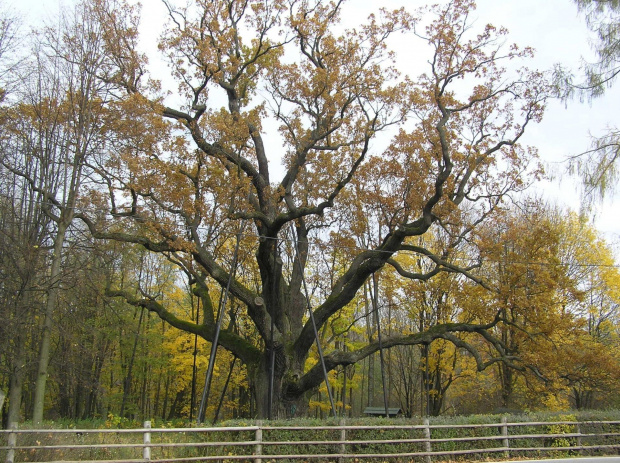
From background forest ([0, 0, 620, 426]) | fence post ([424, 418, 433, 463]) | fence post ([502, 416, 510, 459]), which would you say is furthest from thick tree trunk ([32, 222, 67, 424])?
fence post ([502, 416, 510, 459])

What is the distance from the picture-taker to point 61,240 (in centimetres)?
1430

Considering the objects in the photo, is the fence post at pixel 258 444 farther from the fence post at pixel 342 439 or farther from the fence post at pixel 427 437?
the fence post at pixel 427 437

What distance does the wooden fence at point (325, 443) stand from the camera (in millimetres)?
9289

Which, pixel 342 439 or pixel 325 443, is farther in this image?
pixel 342 439

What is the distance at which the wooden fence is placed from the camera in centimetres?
929

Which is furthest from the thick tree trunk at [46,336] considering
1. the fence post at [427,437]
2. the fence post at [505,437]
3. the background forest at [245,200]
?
the fence post at [505,437]

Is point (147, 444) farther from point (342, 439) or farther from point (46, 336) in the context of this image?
point (46, 336)

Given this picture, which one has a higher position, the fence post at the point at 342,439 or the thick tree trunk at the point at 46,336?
the thick tree trunk at the point at 46,336

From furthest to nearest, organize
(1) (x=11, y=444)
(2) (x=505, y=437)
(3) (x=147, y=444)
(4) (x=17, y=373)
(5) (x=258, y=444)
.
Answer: (4) (x=17, y=373)
(2) (x=505, y=437)
(5) (x=258, y=444)
(3) (x=147, y=444)
(1) (x=11, y=444)

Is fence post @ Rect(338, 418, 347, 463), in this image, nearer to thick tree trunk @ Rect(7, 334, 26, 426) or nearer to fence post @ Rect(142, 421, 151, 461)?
fence post @ Rect(142, 421, 151, 461)

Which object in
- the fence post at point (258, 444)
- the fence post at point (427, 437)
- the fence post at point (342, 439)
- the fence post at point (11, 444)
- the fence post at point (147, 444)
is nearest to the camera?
the fence post at point (11, 444)

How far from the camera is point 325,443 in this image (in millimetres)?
10766

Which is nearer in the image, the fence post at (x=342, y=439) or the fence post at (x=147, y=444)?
the fence post at (x=147, y=444)

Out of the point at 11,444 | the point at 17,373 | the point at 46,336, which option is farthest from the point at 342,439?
the point at 17,373
